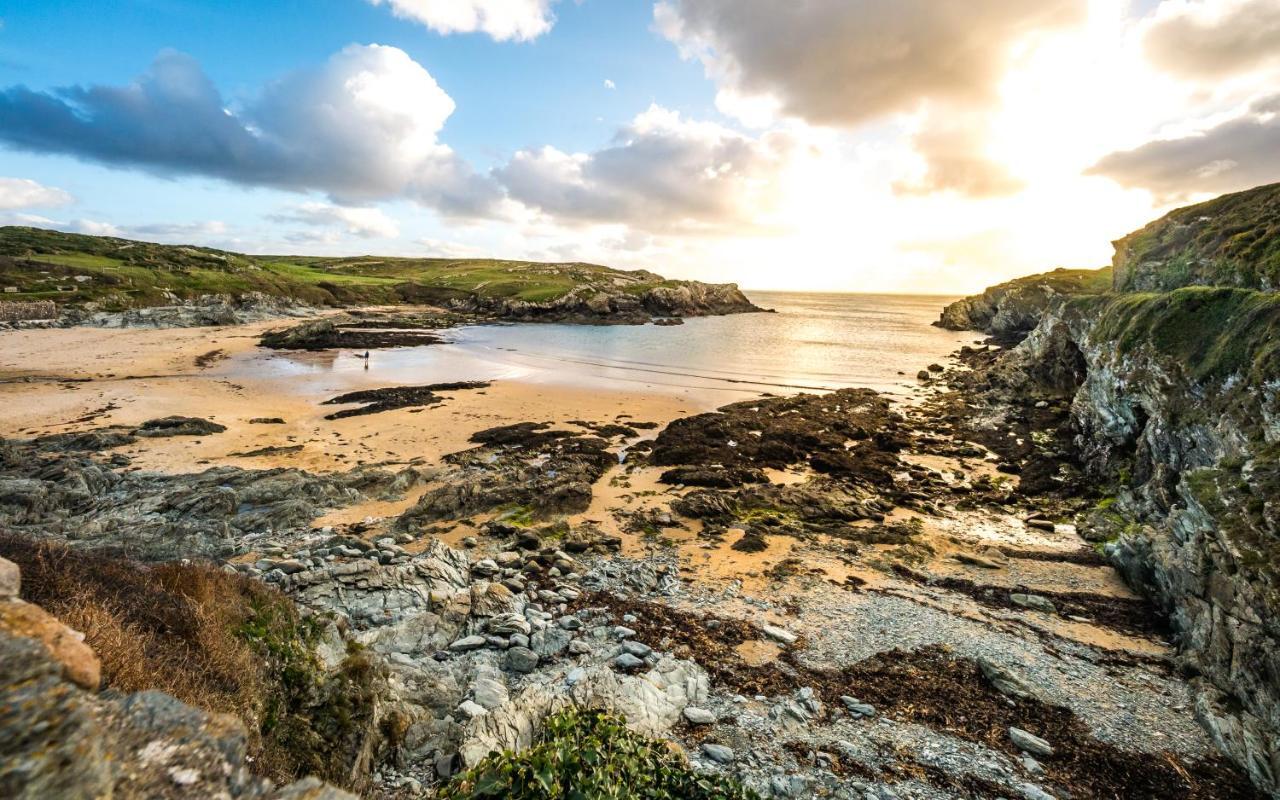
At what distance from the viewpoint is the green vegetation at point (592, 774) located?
17.8 feet

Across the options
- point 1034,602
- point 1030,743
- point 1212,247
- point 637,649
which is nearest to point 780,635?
point 637,649

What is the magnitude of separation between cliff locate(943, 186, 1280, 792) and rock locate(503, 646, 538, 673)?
40.8 ft

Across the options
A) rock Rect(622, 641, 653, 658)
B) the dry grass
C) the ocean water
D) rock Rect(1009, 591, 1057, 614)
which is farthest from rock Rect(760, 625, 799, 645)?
the ocean water

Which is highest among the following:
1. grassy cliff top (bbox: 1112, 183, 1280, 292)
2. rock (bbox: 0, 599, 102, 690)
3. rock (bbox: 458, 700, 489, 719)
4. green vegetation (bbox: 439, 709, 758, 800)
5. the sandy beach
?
grassy cliff top (bbox: 1112, 183, 1280, 292)

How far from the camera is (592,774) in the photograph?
5691 mm

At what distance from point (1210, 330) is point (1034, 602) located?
14167 mm

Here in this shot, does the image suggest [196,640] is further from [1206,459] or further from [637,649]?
[1206,459]

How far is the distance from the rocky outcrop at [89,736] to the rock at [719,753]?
5.88 metres

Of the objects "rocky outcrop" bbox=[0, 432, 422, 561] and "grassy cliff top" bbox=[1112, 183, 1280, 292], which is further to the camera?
"grassy cliff top" bbox=[1112, 183, 1280, 292]

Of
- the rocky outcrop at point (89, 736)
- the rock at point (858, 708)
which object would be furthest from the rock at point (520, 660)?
the rocky outcrop at point (89, 736)

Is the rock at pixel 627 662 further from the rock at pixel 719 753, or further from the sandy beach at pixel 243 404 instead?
the sandy beach at pixel 243 404

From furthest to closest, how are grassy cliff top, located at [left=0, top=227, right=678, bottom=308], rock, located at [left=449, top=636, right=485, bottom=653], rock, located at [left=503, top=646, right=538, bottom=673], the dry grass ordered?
grassy cliff top, located at [left=0, top=227, right=678, bottom=308]
rock, located at [left=449, top=636, right=485, bottom=653]
rock, located at [left=503, top=646, right=538, bottom=673]
the dry grass

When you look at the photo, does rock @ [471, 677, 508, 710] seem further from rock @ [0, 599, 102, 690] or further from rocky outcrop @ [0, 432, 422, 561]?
rocky outcrop @ [0, 432, 422, 561]

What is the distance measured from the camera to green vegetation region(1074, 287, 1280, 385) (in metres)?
16.0
